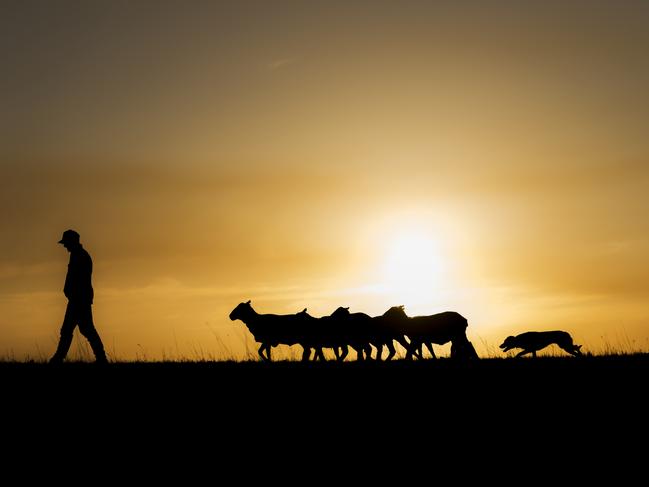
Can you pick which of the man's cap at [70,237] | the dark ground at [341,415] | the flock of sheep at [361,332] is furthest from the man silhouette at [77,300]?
the flock of sheep at [361,332]

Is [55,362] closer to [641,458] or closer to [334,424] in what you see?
[334,424]

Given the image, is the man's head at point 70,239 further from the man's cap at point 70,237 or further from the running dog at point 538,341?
the running dog at point 538,341

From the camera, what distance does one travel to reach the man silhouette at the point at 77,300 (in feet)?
61.5

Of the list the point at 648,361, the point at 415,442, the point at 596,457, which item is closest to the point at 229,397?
the point at 415,442

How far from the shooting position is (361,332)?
23.9 metres

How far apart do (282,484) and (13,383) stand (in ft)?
24.7

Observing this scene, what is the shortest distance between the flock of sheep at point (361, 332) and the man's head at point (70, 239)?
6.58 m

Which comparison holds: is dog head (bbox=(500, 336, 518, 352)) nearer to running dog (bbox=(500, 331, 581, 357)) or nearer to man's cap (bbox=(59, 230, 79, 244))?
running dog (bbox=(500, 331, 581, 357))

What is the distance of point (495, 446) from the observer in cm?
1145

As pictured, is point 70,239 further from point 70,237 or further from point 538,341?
point 538,341

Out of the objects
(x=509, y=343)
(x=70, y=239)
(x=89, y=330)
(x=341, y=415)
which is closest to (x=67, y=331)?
(x=89, y=330)

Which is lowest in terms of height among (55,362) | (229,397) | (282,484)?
(282,484)

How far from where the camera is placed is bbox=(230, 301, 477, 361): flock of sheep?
23.6 meters

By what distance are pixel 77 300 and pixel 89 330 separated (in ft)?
2.37
